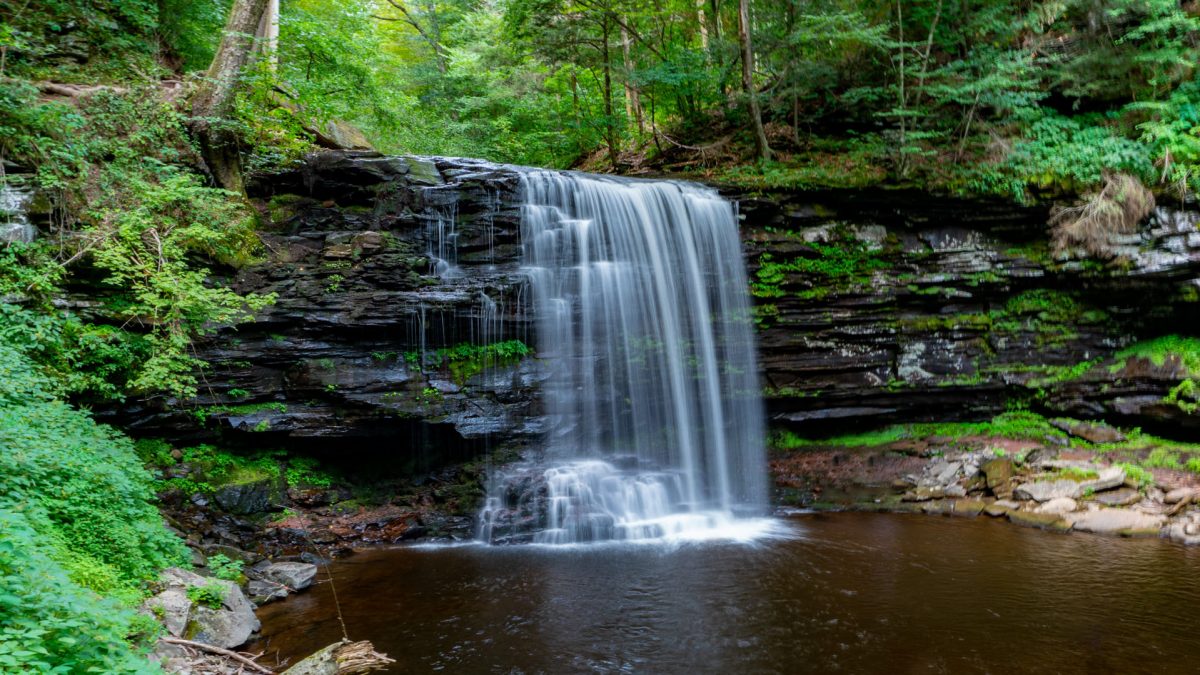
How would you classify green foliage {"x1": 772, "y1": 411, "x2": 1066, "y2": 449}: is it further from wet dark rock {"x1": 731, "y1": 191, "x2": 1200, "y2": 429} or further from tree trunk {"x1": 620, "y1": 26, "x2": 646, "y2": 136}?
tree trunk {"x1": 620, "y1": 26, "x2": 646, "y2": 136}

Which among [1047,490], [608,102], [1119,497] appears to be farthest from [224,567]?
[608,102]

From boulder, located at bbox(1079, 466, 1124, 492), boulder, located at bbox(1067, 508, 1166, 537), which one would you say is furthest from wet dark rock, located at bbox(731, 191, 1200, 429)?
boulder, located at bbox(1067, 508, 1166, 537)

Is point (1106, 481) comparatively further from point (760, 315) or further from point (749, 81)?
point (749, 81)

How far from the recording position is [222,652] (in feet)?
16.0

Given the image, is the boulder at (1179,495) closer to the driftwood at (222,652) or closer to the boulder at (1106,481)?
the boulder at (1106,481)

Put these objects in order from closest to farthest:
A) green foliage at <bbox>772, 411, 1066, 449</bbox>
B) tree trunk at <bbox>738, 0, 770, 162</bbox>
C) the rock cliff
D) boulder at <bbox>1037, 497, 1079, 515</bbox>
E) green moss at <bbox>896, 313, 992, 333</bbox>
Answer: boulder at <bbox>1037, 497, 1079, 515</bbox>
the rock cliff
green foliage at <bbox>772, 411, 1066, 449</bbox>
green moss at <bbox>896, 313, 992, 333</bbox>
tree trunk at <bbox>738, 0, 770, 162</bbox>

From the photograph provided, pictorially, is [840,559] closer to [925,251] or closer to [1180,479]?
[1180,479]

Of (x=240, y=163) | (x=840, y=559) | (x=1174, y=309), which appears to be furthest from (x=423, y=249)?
(x=1174, y=309)

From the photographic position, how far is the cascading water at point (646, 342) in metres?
10.8

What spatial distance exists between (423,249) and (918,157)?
9.32 metres

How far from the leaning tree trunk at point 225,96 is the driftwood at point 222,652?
7495 millimetres

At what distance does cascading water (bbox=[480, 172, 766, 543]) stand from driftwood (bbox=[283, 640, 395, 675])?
5.12m

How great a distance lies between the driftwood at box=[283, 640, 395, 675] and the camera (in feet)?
15.3

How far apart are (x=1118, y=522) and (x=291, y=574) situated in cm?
1082
